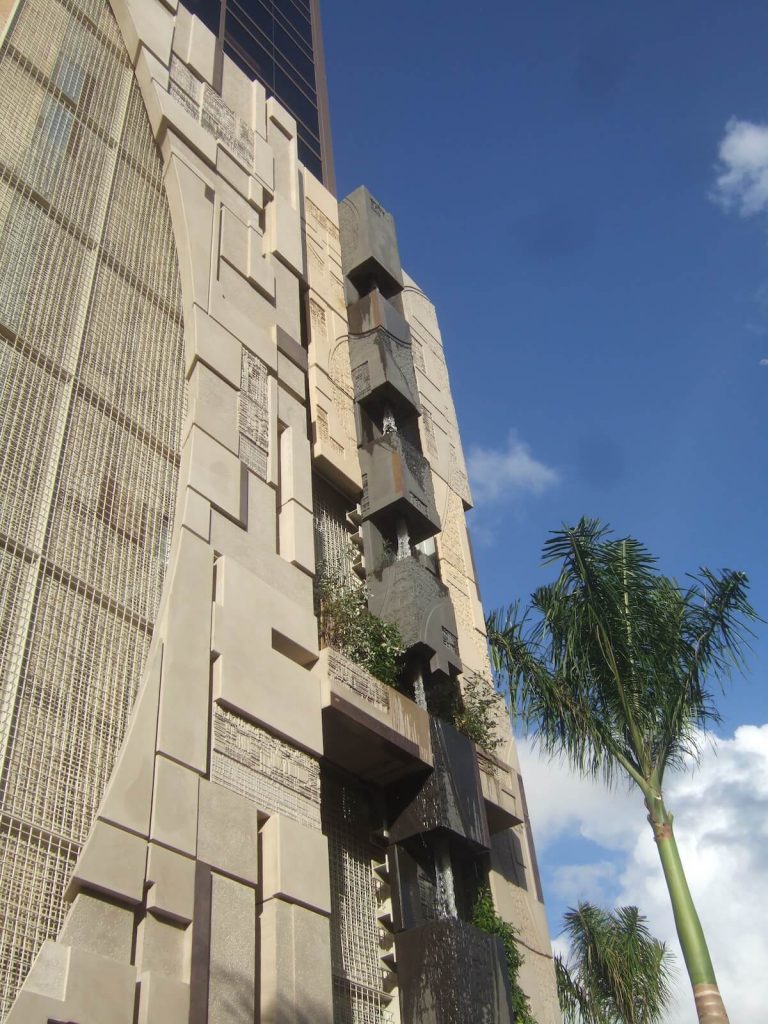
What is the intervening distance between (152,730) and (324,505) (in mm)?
7204

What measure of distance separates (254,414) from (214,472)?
1.91m

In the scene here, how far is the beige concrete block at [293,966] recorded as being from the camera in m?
9.66

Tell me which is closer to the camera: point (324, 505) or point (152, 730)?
point (152, 730)

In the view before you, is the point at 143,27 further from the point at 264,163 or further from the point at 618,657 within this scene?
the point at 618,657

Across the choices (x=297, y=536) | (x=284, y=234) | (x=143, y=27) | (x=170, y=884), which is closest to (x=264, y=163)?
(x=284, y=234)

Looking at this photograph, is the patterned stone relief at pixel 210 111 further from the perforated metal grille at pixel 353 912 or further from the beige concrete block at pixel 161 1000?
the beige concrete block at pixel 161 1000

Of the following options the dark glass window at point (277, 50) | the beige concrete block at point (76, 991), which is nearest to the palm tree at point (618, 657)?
the beige concrete block at point (76, 991)

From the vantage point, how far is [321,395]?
17.3 meters

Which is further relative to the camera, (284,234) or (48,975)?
(284,234)

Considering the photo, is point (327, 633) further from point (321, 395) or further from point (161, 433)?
point (321, 395)

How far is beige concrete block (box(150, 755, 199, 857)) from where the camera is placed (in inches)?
372

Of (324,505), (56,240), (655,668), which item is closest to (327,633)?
(324,505)

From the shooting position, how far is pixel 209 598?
11.6 meters

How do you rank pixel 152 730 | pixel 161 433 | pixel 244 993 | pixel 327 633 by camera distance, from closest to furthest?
pixel 244 993, pixel 152 730, pixel 161 433, pixel 327 633
